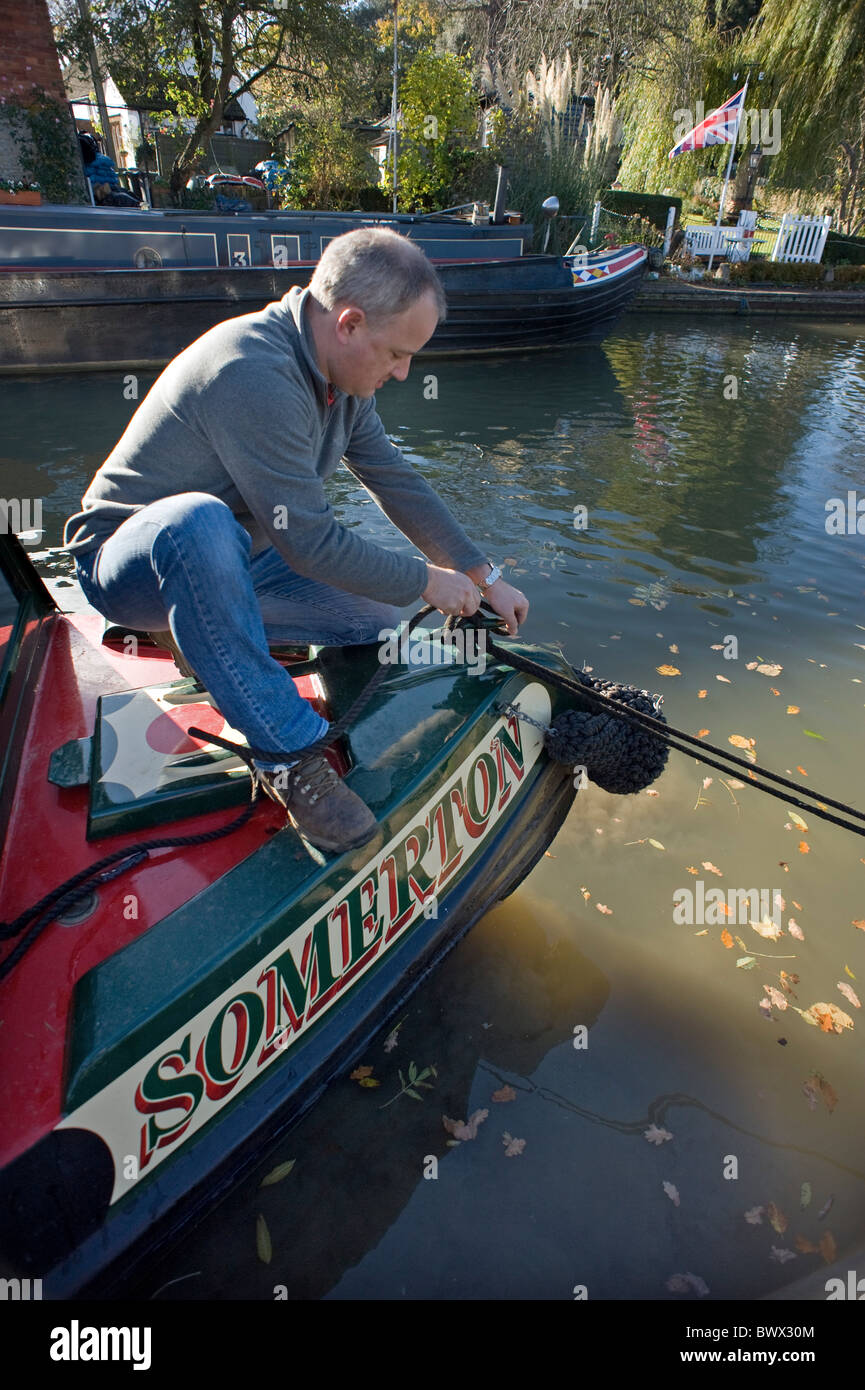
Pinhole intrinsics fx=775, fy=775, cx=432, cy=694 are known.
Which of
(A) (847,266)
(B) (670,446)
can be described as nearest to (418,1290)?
(B) (670,446)

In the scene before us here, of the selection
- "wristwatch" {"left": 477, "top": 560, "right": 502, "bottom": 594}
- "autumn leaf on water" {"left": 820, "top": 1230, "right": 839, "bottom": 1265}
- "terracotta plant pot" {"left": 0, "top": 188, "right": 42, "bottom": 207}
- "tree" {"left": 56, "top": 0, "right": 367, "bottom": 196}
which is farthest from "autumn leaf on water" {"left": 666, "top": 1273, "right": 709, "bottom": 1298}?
"tree" {"left": 56, "top": 0, "right": 367, "bottom": 196}

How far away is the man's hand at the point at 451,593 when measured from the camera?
7.29ft

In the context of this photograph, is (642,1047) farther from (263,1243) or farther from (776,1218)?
(263,1243)

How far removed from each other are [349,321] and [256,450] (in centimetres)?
42

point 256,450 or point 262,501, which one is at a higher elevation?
point 256,450

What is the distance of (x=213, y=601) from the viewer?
71.0 inches

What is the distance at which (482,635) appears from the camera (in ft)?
8.12

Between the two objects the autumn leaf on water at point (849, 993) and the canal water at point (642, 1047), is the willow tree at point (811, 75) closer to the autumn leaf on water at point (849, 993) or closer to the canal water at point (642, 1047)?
the canal water at point (642, 1047)

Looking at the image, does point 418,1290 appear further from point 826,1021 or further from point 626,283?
point 626,283

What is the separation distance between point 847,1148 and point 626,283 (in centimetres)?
1344

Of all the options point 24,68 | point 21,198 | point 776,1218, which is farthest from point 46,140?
point 776,1218

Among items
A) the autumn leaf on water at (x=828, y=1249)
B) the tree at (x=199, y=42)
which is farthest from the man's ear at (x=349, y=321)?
the tree at (x=199, y=42)

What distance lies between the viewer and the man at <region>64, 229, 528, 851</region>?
1836 mm

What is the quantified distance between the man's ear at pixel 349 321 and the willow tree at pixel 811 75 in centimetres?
2274
